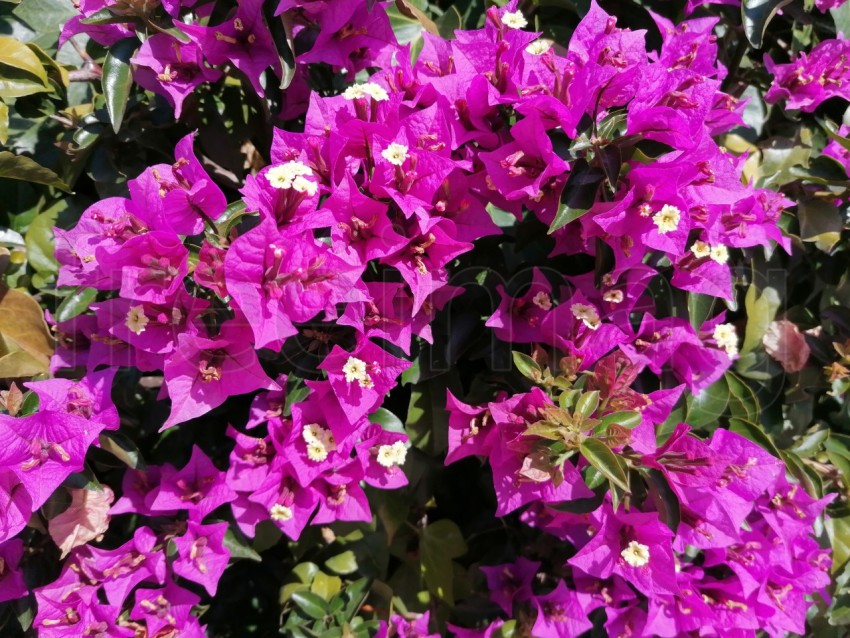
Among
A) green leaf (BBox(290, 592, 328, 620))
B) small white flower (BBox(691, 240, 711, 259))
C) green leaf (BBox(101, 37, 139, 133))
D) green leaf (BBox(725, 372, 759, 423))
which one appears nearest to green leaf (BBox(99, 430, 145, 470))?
green leaf (BBox(290, 592, 328, 620))

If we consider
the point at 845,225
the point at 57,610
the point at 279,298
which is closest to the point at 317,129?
the point at 279,298

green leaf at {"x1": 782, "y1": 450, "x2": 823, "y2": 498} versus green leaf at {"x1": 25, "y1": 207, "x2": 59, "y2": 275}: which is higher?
green leaf at {"x1": 25, "y1": 207, "x2": 59, "y2": 275}

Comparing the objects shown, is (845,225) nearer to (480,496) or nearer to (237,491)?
(480,496)

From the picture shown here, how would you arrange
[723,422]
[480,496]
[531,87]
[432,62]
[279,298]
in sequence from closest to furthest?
1. [279,298]
2. [531,87]
3. [432,62]
4. [723,422]
5. [480,496]

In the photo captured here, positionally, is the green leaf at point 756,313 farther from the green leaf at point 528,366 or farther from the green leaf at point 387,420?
the green leaf at point 387,420

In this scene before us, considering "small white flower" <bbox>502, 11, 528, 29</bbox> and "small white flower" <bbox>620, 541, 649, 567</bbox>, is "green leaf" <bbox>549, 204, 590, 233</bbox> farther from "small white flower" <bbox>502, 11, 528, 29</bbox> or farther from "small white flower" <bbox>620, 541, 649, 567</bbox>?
"small white flower" <bbox>620, 541, 649, 567</bbox>

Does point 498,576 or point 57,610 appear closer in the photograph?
point 57,610

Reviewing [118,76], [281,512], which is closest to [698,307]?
[281,512]

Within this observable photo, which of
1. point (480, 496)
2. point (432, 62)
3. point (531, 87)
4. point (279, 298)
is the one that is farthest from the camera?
point (480, 496)
